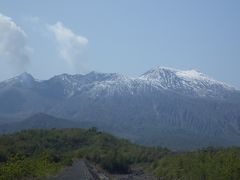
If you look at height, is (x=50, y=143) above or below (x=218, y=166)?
above

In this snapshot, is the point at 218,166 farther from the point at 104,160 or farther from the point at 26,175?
the point at 104,160

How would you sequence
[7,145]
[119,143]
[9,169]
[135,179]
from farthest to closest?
[119,143] < [7,145] < [135,179] < [9,169]

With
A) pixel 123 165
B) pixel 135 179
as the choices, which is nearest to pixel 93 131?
pixel 123 165

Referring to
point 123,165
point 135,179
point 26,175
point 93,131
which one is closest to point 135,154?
point 123,165

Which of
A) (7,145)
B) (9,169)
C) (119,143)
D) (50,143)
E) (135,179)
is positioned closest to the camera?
(9,169)

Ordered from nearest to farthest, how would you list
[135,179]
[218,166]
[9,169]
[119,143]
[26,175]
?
[9,169], [26,175], [218,166], [135,179], [119,143]

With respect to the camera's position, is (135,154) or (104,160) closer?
(104,160)

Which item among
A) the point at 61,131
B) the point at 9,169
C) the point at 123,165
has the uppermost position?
the point at 61,131

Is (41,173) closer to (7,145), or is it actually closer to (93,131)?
(7,145)

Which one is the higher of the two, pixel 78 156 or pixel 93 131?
pixel 93 131

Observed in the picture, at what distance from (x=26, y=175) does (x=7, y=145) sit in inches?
2698

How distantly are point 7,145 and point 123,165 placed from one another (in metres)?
29.0

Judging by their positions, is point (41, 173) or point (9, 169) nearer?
point (9, 169)

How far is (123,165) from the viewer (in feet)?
509
